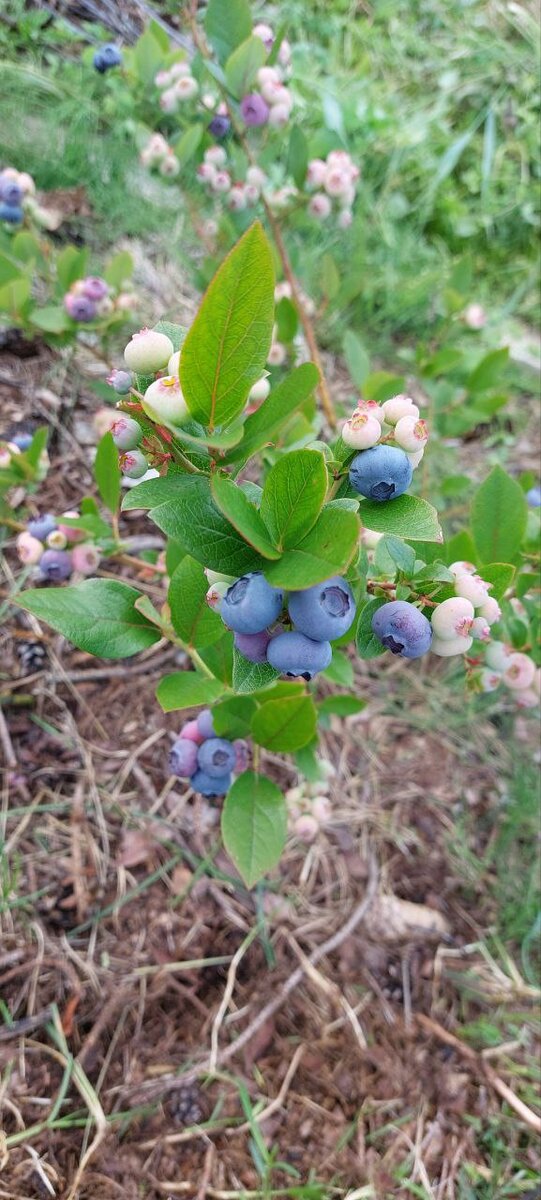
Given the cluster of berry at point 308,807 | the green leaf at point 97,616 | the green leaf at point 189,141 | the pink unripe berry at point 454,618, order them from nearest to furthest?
the pink unripe berry at point 454,618, the green leaf at point 97,616, the cluster of berry at point 308,807, the green leaf at point 189,141

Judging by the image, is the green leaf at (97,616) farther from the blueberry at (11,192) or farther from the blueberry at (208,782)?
the blueberry at (11,192)

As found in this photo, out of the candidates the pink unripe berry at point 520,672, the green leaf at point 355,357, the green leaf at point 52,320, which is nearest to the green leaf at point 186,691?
Result: the pink unripe berry at point 520,672

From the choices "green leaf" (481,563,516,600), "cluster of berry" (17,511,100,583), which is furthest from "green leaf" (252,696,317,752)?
"cluster of berry" (17,511,100,583)

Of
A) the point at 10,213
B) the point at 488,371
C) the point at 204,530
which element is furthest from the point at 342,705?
the point at 10,213

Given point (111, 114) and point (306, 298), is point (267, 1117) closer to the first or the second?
point (306, 298)

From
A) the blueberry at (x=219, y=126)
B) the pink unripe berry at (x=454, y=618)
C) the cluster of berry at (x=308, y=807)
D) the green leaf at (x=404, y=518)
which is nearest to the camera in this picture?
the green leaf at (x=404, y=518)

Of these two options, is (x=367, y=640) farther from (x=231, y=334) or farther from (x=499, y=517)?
(x=499, y=517)
